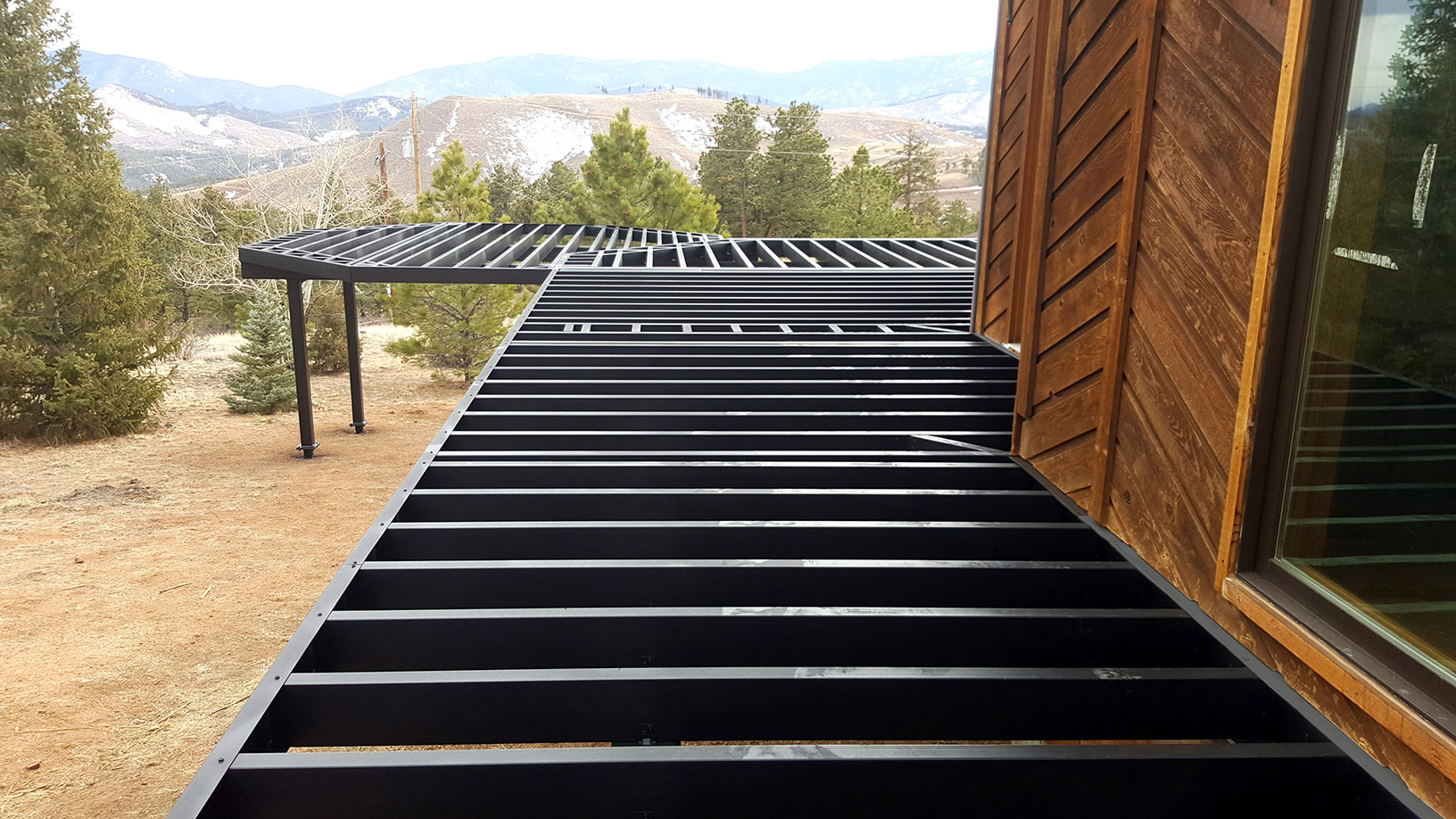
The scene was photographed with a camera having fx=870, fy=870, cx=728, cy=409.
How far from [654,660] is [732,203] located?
34.2 m

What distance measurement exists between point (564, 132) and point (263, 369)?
84.8 meters

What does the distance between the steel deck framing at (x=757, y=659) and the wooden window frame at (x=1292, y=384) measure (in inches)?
7.5

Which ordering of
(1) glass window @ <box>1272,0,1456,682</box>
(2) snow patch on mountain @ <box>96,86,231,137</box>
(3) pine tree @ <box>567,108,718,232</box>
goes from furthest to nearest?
(2) snow patch on mountain @ <box>96,86,231,137</box> < (3) pine tree @ <box>567,108,718,232</box> < (1) glass window @ <box>1272,0,1456,682</box>

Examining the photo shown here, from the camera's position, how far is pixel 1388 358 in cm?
170

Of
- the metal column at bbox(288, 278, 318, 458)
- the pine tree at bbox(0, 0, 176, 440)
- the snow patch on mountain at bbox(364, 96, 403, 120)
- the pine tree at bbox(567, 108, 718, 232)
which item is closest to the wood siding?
the metal column at bbox(288, 278, 318, 458)

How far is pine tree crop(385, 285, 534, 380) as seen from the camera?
21266 millimetres

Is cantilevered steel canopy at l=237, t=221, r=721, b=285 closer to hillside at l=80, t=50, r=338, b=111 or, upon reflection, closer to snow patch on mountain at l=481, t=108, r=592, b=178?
snow patch on mountain at l=481, t=108, r=592, b=178

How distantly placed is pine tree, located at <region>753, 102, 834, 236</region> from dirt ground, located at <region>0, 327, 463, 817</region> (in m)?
19.0

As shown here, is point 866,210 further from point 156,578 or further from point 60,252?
point 156,578

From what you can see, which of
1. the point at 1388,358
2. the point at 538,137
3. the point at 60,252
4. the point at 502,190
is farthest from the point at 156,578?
the point at 538,137

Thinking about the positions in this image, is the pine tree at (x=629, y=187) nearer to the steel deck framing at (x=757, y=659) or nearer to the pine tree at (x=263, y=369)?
the pine tree at (x=263, y=369)

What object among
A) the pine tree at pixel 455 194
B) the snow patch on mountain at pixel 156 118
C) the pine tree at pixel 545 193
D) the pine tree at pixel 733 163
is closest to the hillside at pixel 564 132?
the pine tree at pixel 545 193

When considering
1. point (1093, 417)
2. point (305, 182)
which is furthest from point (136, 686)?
point (305, 182)

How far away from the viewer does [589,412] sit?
14.1 ft
